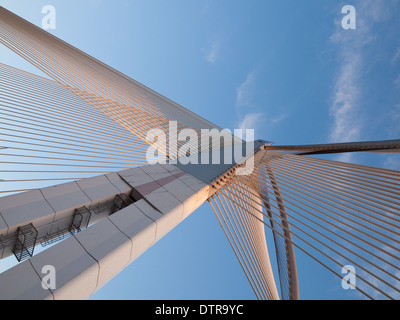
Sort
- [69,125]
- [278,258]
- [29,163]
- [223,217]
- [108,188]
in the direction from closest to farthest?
[29,163], [108,188], [223,217], [69,125], [278,258]

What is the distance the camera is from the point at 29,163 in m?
2.82

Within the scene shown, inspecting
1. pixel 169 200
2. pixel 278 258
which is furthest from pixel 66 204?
pixel 278 258

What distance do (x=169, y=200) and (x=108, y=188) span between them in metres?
1.04

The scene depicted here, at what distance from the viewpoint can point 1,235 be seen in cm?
240

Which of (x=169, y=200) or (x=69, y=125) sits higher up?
(x=69, y=125)

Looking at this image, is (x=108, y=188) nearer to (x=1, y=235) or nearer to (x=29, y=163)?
(x=29, y=163)

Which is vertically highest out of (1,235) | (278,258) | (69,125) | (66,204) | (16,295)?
(69,125)
